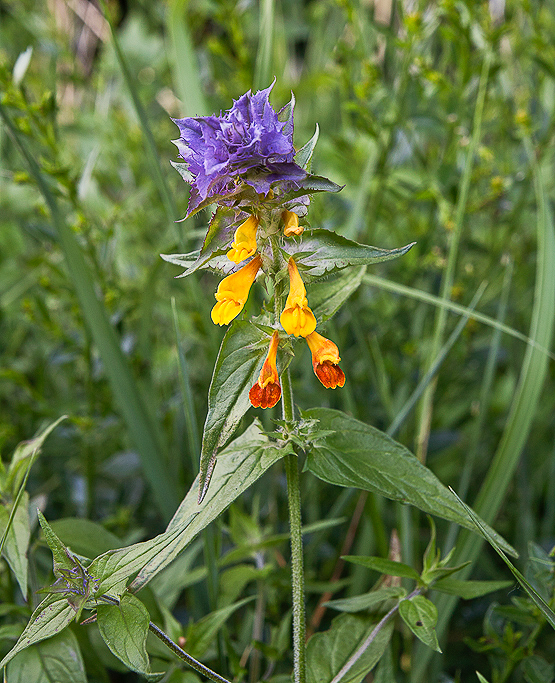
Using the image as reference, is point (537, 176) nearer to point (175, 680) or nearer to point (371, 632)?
point (371, 632)

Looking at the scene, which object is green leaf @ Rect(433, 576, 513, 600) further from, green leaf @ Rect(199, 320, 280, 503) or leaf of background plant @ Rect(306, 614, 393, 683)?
green leaf @ Rect(199, 320, 280, 503)

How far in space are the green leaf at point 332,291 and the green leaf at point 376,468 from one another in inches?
4.1

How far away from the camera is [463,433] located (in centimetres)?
123

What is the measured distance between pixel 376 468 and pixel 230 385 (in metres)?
0.15

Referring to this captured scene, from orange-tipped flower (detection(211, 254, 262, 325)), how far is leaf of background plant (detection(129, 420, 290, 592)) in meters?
0.11

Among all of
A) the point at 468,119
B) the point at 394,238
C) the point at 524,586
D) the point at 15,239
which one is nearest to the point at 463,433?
the point at 394,238

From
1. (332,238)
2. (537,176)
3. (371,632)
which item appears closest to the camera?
(332,238)

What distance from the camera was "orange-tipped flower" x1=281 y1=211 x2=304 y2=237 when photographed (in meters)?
0.51

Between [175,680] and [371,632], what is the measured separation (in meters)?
0.22

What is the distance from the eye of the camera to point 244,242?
1.70 feet

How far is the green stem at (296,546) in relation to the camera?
0.56m

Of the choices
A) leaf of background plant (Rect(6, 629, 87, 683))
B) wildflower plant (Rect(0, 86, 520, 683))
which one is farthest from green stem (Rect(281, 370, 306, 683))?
leaf of background plant (Rect(6, 629, 87, 683))

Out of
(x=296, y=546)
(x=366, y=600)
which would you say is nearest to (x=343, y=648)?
(x=366, y=600)

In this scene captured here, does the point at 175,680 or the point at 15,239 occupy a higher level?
the point at 15,239
